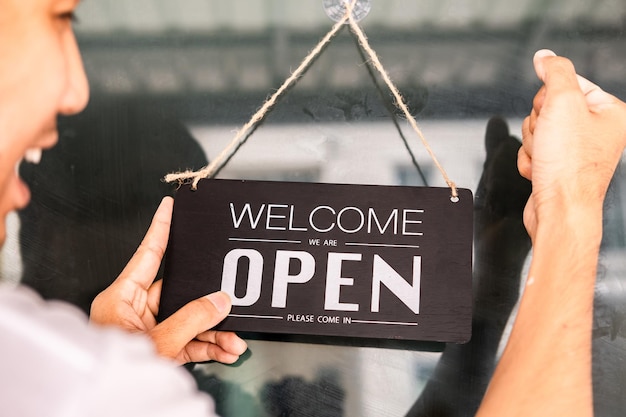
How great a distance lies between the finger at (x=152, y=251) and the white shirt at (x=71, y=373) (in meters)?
0.39

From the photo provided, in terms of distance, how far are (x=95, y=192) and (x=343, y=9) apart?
20.4 inches

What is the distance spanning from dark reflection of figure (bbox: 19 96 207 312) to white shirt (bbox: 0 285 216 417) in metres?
0.44

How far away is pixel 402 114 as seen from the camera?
3.27 ft

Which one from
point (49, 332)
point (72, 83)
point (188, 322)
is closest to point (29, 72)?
point (72, 83)

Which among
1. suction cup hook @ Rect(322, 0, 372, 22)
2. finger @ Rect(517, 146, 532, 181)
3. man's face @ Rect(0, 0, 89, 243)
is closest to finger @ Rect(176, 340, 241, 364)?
man's face @ Rect(0, 0, 89, 243)

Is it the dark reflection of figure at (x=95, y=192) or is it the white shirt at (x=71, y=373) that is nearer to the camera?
the white shirt at (x=71, y=373)

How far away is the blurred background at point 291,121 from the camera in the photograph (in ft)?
2.85

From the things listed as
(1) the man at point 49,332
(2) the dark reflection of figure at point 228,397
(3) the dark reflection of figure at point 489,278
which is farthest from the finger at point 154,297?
(3) the dark reflection of figure at point 489,278

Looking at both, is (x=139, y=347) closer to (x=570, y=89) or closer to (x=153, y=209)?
(x=153, y=209)

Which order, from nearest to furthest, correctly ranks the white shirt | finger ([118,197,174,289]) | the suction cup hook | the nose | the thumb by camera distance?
the white shirt → the nose → the thumb → finger ([118,197,174,289]) → the suction cup hook

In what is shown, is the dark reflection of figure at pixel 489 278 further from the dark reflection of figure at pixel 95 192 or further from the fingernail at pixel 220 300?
the dark reflection of figure at pixel 95 192

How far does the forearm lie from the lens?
0.70 metres

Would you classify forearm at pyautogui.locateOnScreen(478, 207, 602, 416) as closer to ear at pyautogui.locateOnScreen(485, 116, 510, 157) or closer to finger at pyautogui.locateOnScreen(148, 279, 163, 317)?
ear at pyautogui.locateOnScreen(485, 116, 510, 157)

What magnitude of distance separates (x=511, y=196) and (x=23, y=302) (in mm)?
689
